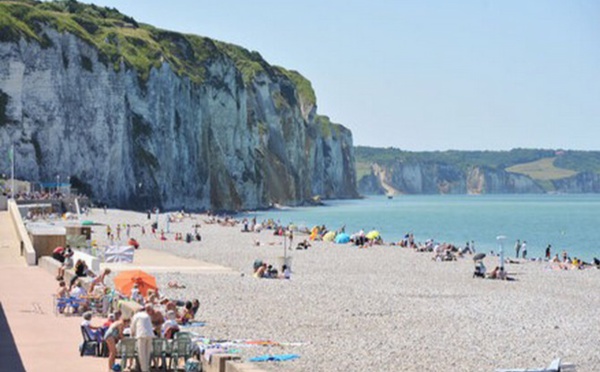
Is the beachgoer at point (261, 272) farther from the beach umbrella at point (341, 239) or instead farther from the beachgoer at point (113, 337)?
the beach umbrella at point (341, 239)

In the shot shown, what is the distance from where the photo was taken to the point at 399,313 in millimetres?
24688

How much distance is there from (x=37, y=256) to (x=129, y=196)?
213ft

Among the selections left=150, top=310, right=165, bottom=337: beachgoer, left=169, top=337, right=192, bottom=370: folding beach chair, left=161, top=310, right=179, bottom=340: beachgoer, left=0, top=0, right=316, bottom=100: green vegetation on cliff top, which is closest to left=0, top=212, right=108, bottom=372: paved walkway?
left=169, top=337, right=192, bottom=370: folding beach chair

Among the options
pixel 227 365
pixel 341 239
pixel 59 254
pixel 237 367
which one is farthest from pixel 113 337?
pixel 341 239

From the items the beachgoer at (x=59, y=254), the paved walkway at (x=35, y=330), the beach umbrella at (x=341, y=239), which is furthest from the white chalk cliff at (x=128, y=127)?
the paved walkway at (x=35, y=330)

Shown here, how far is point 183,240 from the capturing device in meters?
56.6

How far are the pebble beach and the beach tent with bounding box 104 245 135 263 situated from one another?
2.74 m

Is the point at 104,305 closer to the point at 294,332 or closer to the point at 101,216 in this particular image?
the point at 294,332

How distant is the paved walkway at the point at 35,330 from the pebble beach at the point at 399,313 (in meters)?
3.01

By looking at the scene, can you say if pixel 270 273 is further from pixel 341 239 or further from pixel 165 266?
pixel 341 239

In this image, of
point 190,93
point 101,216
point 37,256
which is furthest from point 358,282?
point 190,93

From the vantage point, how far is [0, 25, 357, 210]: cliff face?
87.4 m

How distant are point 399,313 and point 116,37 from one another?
298 ft

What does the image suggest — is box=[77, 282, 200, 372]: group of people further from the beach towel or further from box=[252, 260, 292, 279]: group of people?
box=[252, 260, 292, 279]: group of people
